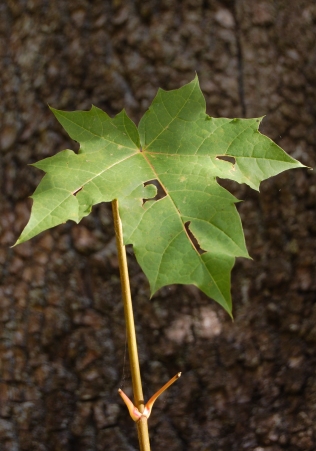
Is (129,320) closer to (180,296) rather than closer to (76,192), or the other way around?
(76,192)

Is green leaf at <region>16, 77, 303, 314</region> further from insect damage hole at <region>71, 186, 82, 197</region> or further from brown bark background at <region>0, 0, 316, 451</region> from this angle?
brown bark background at <region>0, 0, 316, 451</region>

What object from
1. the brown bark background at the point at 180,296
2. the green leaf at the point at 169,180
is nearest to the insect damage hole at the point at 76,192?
the green leaf at the point at 169,180

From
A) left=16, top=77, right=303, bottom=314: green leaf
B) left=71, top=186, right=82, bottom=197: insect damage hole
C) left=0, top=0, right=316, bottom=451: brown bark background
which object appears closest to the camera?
left=16, top=77, right=303, bottom=314: green leaf

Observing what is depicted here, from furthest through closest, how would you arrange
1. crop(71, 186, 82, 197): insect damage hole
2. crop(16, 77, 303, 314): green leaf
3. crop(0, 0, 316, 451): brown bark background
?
1. crop(0, 0, 316, 451): brown bark background
2. crop(71, 186, 82, 197): insect damage hole
3. crop(16, 77, 303, 314): green leaf

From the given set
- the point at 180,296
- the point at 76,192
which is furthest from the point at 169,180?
the point at 180,296

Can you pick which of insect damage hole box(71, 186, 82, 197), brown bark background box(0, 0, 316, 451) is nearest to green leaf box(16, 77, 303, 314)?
insect damage hole box(71, 186, 82, 197)

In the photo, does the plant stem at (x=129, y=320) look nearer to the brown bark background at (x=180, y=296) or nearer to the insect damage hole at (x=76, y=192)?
the insect damage hole at (x=76, y=192)
